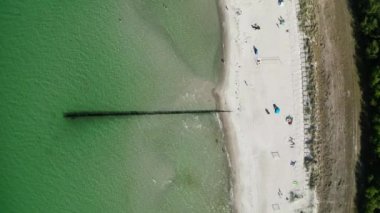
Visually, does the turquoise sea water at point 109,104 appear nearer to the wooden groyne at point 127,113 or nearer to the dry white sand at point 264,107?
the wooden groyne at point 127,113

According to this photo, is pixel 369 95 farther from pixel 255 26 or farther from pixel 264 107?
pixel 255 26

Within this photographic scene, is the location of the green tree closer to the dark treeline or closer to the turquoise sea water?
the dark treeline

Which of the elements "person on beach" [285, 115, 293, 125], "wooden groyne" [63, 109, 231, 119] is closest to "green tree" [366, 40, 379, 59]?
"person on beach" [285, 115, 293, 125]

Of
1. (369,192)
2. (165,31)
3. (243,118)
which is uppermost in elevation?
(165,31)

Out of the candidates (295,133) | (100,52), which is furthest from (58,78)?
(295,133)

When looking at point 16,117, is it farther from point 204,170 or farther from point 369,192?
point 369,192

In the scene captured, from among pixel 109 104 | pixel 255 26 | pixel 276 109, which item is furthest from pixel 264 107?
pixel 109 104
